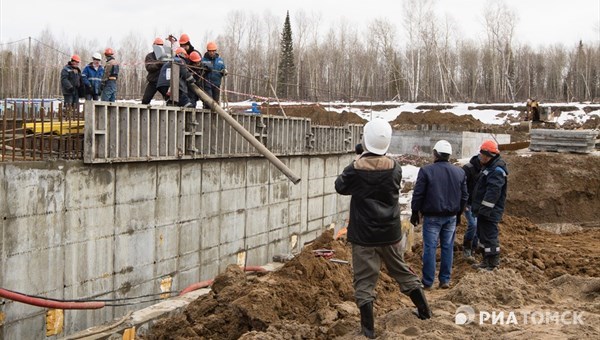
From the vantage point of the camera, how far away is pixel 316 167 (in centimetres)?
1450

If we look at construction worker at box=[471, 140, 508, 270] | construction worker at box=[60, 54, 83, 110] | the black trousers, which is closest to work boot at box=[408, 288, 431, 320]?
construction worker at box=[471, 140, 508, 270]

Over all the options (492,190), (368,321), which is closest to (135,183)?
(368,321)

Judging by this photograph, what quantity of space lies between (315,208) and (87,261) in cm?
730

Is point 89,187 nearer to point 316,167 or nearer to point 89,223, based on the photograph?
point 89,223

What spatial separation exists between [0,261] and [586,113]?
40052 millimetres

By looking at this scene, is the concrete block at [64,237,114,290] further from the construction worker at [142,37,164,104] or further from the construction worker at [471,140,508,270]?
the construction worker at [471,140,508,270]

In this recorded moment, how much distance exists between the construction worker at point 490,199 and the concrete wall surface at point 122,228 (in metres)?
4.39

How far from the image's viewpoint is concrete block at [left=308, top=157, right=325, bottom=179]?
14211 mm

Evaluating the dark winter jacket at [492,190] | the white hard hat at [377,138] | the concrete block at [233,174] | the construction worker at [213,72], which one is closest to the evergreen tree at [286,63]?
the construction worker at [213,72]

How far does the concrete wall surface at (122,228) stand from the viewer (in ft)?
22.6

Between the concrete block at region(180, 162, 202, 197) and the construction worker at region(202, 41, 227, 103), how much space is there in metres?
1.83

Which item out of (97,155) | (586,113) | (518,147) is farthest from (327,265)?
(586,113)

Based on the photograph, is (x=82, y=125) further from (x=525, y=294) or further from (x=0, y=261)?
(x=525, y=294)

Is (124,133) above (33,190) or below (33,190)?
above
